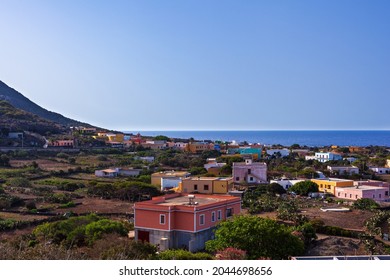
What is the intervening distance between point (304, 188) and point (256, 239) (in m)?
19.5

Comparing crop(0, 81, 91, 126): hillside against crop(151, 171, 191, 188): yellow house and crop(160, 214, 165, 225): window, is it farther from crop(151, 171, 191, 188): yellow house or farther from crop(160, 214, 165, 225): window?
crop(160, 214, 165, 225): window

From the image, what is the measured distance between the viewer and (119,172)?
41.6m

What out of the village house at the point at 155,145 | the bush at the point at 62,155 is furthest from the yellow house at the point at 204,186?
the village house at the point at 155,145

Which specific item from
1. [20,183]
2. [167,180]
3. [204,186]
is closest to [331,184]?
[204,186]

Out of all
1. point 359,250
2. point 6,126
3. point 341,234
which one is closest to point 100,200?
point 341,234

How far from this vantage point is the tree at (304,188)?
32.2 metres

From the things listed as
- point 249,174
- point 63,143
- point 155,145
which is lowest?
point 249,174

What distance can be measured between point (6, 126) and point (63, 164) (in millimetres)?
29600

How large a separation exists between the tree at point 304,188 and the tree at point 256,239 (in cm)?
1845

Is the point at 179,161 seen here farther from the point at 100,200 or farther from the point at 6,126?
the point at 6,126

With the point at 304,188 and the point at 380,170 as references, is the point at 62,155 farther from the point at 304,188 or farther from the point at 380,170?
the point at 380,170

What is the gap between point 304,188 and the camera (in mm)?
32312

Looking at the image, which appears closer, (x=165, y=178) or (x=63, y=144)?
(x=165, y=178)

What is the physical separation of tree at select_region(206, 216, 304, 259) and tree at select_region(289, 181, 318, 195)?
18.4 metres
